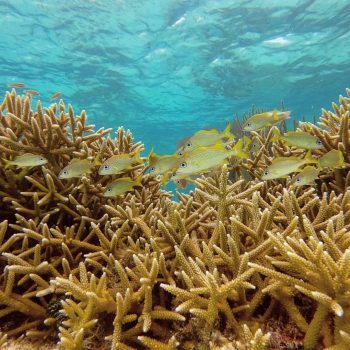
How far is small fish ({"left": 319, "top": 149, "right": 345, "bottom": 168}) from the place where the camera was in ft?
11.1

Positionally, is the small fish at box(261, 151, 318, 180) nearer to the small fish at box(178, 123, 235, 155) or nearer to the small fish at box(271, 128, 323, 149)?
the small fish at box(271, 128, 323, 149)

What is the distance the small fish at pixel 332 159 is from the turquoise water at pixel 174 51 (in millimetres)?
17285

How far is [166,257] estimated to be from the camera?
2.77 m

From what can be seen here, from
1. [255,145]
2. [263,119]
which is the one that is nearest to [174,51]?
[255,145]

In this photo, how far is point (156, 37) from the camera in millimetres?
20875

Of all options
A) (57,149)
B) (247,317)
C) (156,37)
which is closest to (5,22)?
(156,37)

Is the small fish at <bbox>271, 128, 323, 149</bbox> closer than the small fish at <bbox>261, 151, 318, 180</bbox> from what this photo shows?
No

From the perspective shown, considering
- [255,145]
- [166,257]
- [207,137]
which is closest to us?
[166,257]

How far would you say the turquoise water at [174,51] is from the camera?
18250mm

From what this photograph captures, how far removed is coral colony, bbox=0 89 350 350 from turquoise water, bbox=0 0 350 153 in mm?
16649

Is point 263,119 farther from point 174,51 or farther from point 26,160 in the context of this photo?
point 174,51

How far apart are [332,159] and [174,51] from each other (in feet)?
70.0

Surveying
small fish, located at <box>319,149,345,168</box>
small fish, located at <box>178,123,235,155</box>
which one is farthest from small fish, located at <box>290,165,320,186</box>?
small fish, located at <box>178,123,235,155</box>

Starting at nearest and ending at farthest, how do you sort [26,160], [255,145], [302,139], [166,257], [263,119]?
[166,257] → [26,160] → [302,139] → [263,119] → [255,145]
